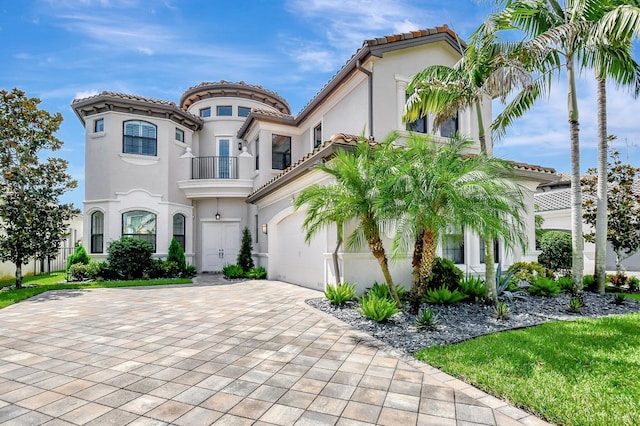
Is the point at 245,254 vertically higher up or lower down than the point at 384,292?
higher up

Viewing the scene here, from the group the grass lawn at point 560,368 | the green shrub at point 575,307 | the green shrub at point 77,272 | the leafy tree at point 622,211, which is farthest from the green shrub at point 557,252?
the green shrub at point 77,272

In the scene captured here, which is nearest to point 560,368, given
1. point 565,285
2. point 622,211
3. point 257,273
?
point 565,285

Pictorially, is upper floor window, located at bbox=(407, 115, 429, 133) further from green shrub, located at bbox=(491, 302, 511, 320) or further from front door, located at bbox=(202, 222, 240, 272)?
front door, located at bbox=(202, 222, 240, 272)

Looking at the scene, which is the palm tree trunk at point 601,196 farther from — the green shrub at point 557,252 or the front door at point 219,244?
the front door at point 219,244

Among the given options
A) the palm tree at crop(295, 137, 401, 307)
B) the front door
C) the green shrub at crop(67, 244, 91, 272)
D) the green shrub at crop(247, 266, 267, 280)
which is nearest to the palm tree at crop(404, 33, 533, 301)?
the palm tree at crop(295, 137, 401, 307)

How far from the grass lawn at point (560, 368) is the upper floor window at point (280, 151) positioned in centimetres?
1265

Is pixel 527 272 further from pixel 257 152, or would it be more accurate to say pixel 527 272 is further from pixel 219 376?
pixel 257 152

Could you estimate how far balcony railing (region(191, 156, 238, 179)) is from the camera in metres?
17.6

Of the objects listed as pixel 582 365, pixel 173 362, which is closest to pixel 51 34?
pixel 173 362

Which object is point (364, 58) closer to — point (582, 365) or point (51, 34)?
point (51, 34)

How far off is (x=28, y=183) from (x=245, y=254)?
8.42m

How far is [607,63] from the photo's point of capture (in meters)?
8.74

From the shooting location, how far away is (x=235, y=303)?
30.3 feet

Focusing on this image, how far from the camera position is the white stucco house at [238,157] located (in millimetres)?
11344
